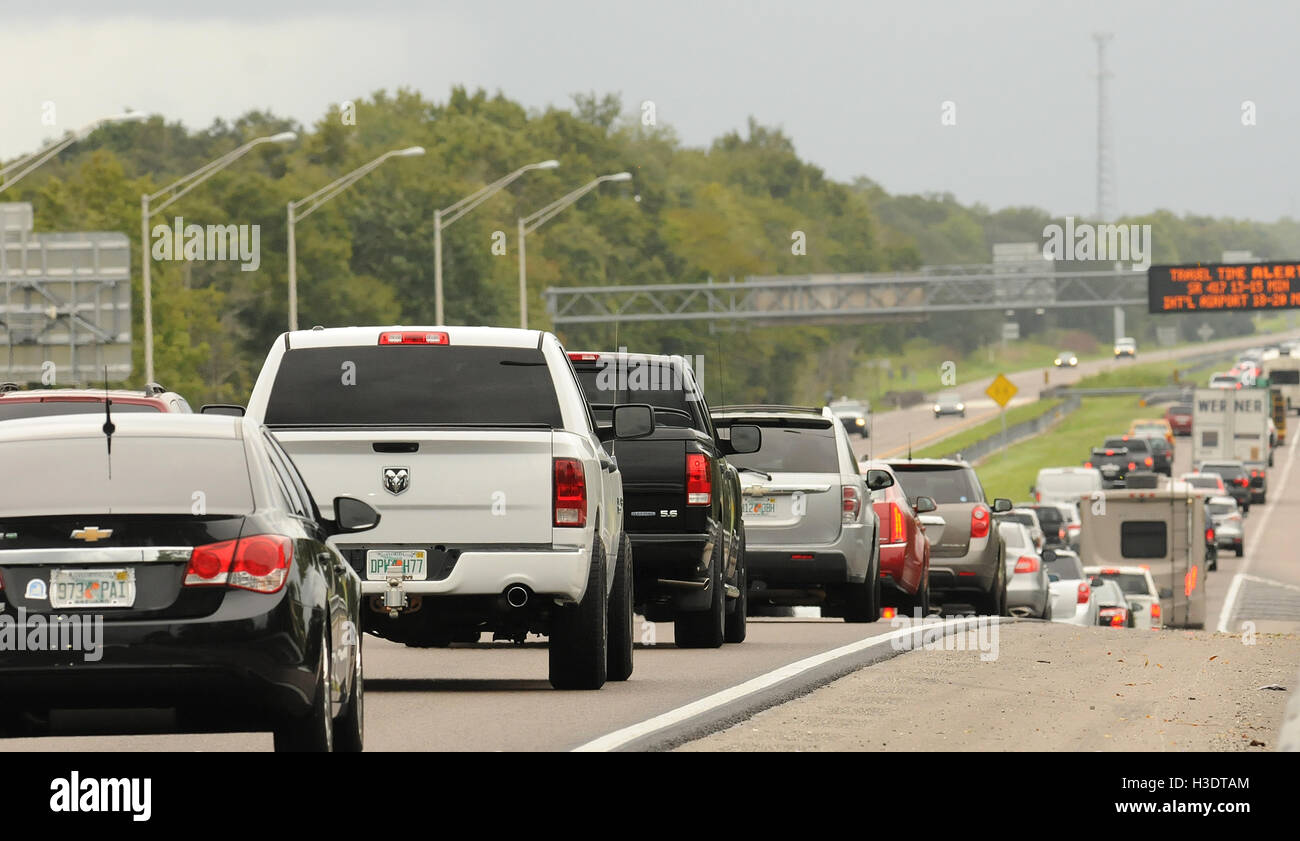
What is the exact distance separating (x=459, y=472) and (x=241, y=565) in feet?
13.1

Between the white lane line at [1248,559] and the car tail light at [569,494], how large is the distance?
28717 mm

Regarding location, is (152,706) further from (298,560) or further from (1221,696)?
(1221,696)

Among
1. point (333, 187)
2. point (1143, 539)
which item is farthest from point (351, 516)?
point (333, 187)

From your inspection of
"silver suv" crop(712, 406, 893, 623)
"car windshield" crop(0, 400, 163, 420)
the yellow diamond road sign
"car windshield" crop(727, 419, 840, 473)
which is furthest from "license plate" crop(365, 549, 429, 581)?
the yellow diamond road sign

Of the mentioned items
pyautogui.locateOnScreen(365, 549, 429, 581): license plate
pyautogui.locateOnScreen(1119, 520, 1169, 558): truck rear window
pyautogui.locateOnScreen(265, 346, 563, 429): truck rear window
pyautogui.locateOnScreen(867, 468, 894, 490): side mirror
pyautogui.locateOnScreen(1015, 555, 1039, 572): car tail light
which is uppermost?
pyautogui.locateOnScreen(265, 346, 563, 429): truck rear window

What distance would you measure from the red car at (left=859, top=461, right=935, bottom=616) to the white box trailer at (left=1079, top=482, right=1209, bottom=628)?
19.9m

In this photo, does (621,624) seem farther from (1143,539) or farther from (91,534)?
(1143,539)

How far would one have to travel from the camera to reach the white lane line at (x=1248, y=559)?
53.7m

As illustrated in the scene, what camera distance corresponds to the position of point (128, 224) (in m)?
74.8

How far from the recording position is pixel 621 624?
15492 millimetres

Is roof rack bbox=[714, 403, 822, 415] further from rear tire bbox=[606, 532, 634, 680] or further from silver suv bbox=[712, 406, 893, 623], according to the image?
rear tire bbox=[606, 532, 634, 680]

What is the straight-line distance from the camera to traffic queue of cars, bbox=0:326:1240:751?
9992 millimetres
